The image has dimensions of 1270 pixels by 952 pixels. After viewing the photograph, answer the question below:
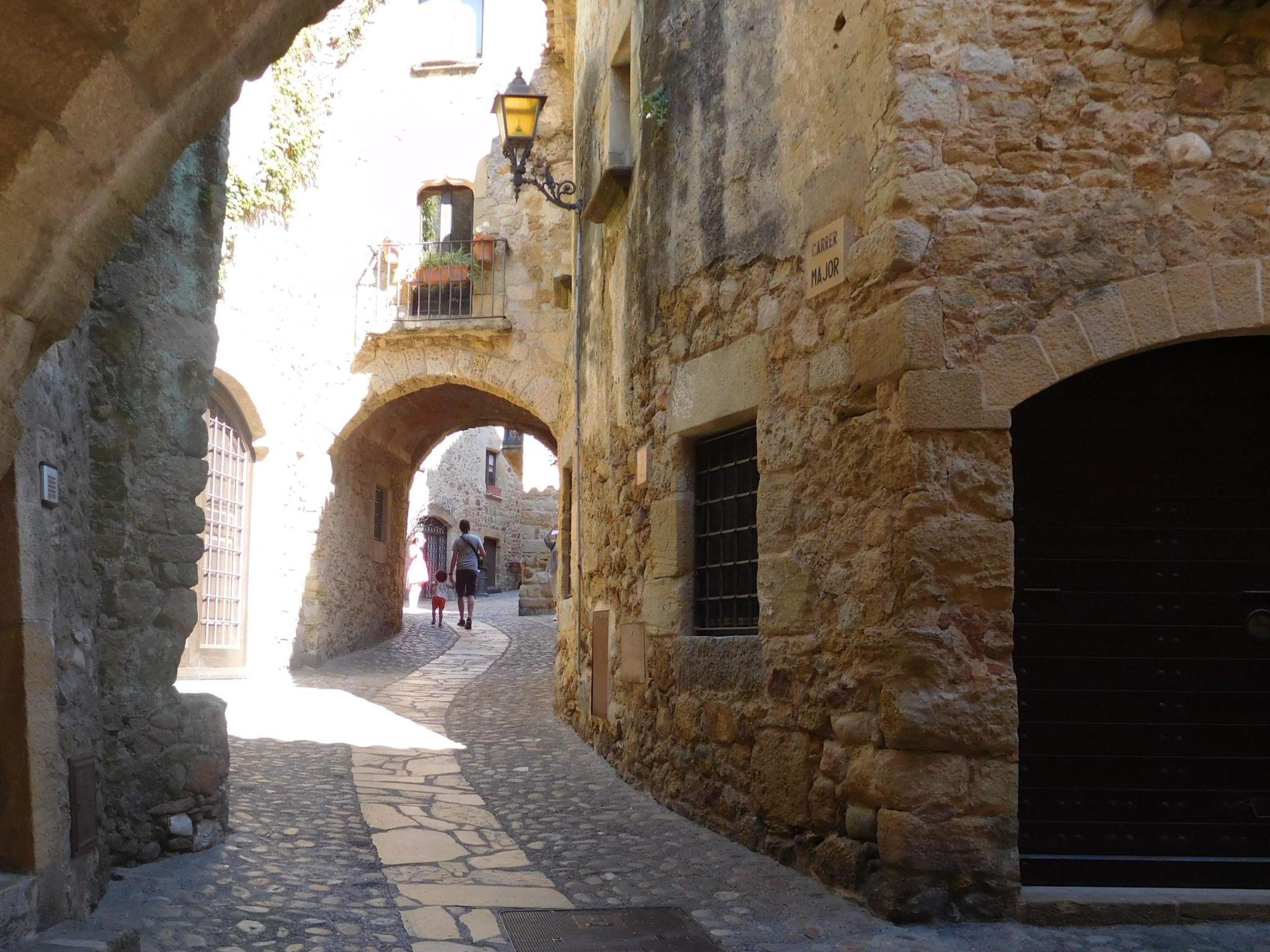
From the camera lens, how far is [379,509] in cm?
1524

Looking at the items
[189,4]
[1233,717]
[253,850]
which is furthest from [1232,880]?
[189,4]

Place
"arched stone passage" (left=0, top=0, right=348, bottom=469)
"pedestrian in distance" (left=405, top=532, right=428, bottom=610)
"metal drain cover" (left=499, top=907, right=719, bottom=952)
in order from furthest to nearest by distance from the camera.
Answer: "pedestrian in distance" (left=405, top=532, right=428, bottom=610) → "metal drain cover" (left=499, top=907, right=719, bottom=952) → "arched stone passage" (left=0, top=0, right=348, bottom=469)

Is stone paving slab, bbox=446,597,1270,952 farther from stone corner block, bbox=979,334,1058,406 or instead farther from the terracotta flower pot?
the terracotta flower pot

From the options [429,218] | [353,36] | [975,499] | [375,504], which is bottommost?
[975,499]

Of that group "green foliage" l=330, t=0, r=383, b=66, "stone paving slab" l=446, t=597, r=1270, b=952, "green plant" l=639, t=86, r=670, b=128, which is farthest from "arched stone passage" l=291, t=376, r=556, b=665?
"green plant" l=639, t=86, r=670, b=128

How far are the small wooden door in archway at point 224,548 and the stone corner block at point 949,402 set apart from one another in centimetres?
797

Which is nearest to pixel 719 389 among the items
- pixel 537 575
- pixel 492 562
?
pixel 537 575

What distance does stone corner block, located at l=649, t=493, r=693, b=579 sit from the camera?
6.14m

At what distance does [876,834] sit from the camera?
431cm

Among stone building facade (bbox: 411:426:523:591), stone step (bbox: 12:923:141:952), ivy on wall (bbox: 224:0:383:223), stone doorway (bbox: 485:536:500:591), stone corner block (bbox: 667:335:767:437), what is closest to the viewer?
stone step (bbox: 12:923:141:952)

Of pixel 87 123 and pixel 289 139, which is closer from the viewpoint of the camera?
pixel 87 123

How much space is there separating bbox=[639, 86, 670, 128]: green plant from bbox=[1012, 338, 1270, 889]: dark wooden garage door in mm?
2834

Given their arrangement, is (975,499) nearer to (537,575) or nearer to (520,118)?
(520,118)

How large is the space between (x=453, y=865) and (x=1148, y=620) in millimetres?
2856
